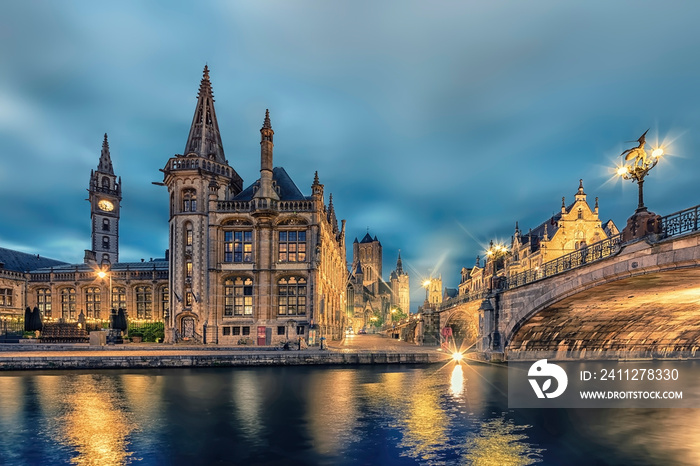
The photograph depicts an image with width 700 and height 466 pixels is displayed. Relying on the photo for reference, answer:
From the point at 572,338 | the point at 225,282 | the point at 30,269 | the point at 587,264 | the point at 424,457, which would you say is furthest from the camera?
the point at 30,269

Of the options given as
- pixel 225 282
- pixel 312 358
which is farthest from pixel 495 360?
pixel 225 282

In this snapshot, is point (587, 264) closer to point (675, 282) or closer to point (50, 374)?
point (675, 282)

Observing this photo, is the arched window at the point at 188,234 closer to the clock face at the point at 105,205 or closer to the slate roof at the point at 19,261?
the slate roof at the point at 19,261

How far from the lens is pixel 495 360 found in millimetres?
30016

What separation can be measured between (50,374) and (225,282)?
60.9 ft

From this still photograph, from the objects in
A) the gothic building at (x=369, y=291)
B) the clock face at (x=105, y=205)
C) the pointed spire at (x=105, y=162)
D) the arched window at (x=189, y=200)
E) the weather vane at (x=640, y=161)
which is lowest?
the gothic building at (x=369, y=291)

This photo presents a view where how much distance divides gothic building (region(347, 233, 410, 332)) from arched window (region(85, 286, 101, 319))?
3610 inches

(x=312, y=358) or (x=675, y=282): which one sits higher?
(x=675, y=282)

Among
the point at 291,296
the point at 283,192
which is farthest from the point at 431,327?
the point at 283,192

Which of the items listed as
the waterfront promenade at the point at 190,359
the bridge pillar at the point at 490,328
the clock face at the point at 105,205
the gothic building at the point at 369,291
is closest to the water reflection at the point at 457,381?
the bridge pillar at the point at 490,328

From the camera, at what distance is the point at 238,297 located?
140 ft

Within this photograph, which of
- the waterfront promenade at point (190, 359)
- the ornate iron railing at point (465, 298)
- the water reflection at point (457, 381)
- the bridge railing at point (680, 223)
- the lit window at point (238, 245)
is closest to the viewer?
the bridge railing at point (680, 223)

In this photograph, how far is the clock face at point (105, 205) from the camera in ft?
294

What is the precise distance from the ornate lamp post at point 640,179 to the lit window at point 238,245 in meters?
33.2
